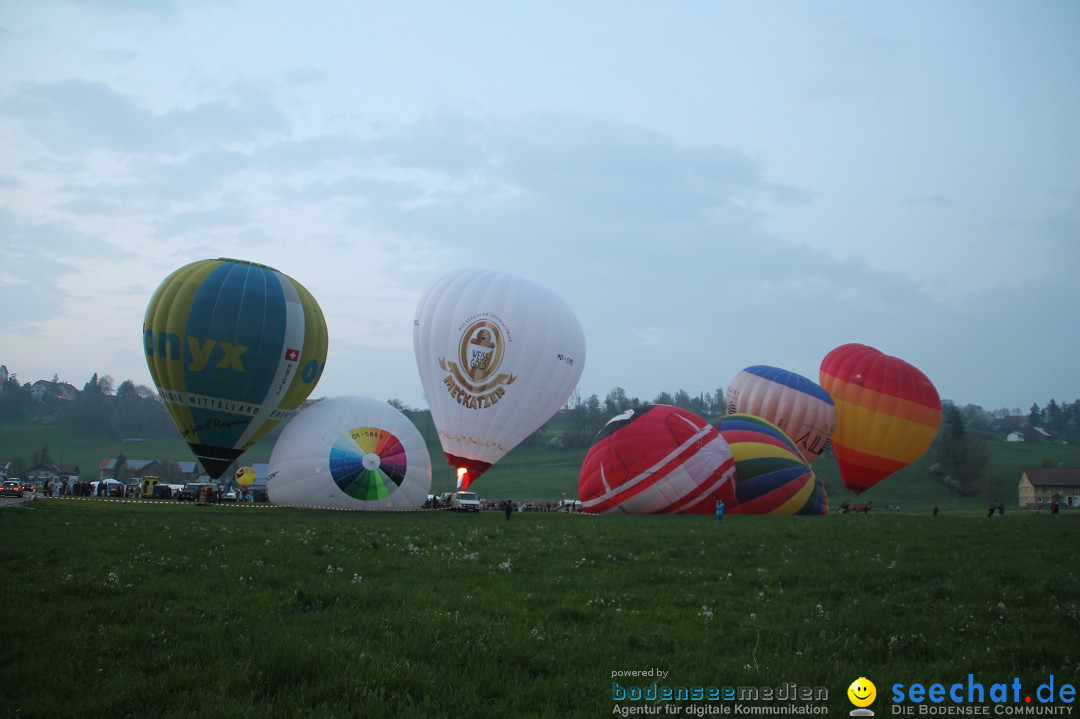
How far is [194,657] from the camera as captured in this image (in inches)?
219

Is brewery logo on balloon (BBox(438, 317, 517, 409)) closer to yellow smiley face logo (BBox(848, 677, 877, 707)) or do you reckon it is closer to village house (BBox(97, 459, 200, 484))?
yellow smiley face logo (BBox(848, 677, 877, 707))

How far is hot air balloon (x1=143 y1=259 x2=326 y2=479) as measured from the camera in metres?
26.9

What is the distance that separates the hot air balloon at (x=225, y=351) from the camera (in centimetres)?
2689

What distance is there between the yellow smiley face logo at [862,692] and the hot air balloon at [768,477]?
2376cm

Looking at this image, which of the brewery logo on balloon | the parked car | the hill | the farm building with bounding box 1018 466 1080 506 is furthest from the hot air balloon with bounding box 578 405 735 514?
the farm building with bounding box 1018 466 1080 506

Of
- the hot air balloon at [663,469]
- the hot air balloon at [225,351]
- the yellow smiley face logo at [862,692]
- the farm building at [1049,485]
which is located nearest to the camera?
the yellow smiley face logo at [862,692]

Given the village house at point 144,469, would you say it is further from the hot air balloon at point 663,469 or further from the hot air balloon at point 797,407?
the hot air balloon at point 663,469

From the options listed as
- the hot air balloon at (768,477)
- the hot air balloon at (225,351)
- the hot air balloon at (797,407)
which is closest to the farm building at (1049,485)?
A: the hot air balloon at (797,407)

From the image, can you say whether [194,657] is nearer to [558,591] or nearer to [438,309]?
[558,591]

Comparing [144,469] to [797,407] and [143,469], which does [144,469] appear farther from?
[797,407]

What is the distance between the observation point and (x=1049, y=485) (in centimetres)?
7350

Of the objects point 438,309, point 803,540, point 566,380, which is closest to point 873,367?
point 566,380

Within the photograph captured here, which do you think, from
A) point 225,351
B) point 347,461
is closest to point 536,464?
point 347,461

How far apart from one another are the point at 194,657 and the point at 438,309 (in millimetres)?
26045
